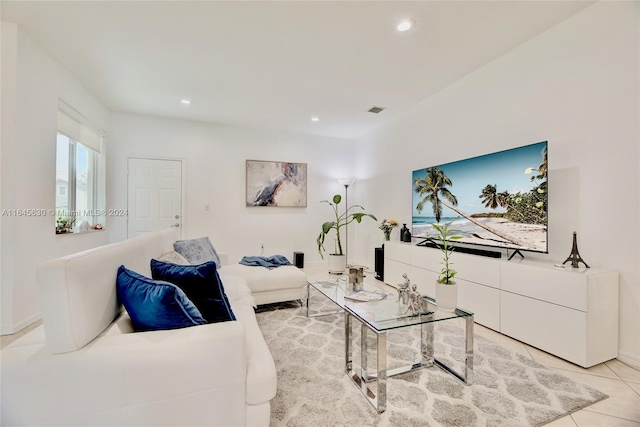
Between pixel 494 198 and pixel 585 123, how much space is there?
86cm

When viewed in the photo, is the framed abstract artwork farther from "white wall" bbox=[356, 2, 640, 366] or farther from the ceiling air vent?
"white wall" bbox=[356, 2, 640, 366]

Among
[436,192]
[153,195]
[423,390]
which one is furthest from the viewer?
[153,195]

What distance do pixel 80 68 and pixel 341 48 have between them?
9.42 feet

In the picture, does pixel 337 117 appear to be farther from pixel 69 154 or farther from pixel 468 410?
pixel 468 410

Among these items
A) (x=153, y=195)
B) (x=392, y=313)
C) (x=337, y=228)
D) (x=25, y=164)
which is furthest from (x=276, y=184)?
(x=392, y=313)

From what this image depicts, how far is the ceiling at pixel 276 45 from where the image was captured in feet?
7.04

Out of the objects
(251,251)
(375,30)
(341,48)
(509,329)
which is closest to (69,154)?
(251,251)

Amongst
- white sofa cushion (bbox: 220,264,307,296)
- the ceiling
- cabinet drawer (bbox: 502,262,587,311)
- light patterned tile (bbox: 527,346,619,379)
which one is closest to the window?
the ceiling

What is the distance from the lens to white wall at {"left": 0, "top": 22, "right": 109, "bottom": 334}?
2.35 metres

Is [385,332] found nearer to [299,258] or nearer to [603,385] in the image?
[603,385]

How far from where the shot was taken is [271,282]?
291cm

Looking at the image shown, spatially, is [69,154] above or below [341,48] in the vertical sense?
below

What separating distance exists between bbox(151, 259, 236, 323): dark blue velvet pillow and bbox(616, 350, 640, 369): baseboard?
269cm

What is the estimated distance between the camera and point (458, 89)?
3.27m
